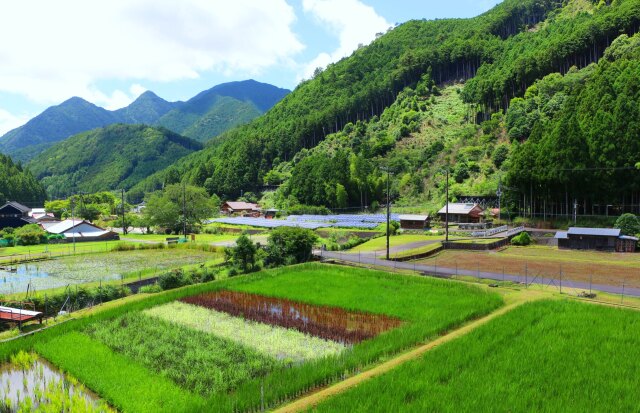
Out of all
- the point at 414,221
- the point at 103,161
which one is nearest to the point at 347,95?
the point at 414,221

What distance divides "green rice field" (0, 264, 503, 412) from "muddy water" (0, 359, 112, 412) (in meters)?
0.29

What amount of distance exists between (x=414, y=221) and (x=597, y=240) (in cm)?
2130

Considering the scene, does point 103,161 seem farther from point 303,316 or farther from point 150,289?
point 303,316

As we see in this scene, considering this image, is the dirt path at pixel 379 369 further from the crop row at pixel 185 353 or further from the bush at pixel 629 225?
the bush at pixel 629 225

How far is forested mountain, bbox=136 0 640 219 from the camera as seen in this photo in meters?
74.9

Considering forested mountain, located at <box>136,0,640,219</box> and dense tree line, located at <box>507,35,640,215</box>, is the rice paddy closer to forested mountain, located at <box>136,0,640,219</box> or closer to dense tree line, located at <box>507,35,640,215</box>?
dense tree line, located at <box>507,35,640,215</box>

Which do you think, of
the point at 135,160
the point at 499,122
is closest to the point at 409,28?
the point at 499,122

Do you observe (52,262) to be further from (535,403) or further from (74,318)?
(535,403)

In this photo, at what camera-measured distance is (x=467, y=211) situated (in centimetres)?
5109

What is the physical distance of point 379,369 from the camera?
39.1 feet

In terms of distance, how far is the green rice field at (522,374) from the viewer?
31.1ft

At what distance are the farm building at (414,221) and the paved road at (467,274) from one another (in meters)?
20.4

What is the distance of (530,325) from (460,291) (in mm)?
5936

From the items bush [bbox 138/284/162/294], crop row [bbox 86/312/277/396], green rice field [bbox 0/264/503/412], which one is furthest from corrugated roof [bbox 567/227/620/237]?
bush [bbox 138/284/162/294]
